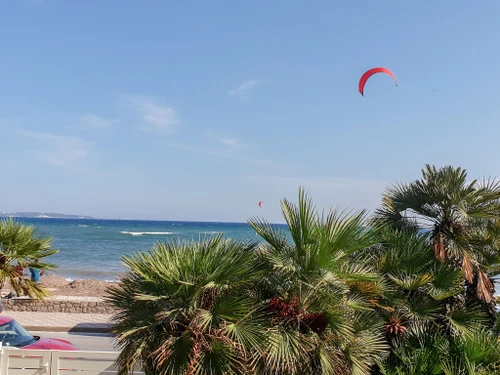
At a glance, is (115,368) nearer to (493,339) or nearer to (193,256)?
(193,256)

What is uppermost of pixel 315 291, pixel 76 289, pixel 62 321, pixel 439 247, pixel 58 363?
pixel 439 247

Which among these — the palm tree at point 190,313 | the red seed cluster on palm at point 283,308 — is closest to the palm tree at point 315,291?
the red seed cluster on palm at point 283,308

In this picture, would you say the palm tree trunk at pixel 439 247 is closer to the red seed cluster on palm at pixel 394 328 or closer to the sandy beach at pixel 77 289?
the red seed cluster on palm at pixel 394 328

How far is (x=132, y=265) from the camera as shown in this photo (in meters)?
5.58

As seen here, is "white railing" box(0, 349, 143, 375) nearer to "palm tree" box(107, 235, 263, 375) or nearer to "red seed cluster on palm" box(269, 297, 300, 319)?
"palm tree" box(107, 235, 263, 375)

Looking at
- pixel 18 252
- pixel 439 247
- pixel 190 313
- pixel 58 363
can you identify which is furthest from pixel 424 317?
pixel 18 252

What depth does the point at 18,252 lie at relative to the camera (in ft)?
29.2

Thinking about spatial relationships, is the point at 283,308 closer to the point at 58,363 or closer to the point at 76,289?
the point at 58,363

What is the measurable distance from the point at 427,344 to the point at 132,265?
4467mm

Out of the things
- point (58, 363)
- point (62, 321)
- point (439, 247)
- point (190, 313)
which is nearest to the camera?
point (190, 313)

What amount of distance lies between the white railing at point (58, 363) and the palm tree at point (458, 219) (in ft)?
15.4

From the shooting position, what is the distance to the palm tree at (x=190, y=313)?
5.21m

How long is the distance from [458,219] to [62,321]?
12.4m

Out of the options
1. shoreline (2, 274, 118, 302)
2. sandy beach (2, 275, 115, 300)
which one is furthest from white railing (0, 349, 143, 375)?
sandy beach (2, 275, 115, 300)
